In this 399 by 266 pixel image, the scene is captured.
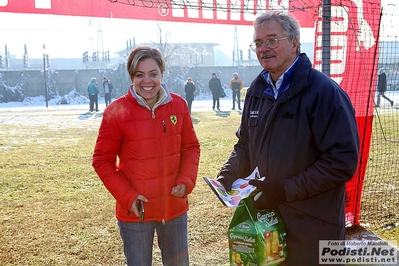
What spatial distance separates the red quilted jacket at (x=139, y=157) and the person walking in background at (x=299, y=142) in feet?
2.09

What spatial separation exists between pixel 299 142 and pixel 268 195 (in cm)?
31

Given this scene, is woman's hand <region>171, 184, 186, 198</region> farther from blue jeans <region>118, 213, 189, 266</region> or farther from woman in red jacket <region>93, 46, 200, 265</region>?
blue jeans <region>118, 213, 189, 266</region>

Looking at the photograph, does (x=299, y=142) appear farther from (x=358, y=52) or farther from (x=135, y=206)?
(x=358, y=52)

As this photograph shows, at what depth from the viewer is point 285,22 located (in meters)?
2.08

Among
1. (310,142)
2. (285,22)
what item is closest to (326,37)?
(285,22)

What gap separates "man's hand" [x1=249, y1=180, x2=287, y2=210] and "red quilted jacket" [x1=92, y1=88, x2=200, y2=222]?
67 centimetres

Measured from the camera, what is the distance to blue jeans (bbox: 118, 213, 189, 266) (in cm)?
250

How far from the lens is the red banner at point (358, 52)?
12.7ft

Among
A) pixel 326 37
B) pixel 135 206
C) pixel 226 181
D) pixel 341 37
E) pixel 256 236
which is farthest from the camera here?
pixel 341 37

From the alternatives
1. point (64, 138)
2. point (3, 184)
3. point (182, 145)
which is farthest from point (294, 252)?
point (64, 138)

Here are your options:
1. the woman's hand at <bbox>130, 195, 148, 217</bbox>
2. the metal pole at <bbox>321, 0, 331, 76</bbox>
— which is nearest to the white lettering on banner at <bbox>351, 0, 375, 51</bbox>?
the metal pole at <bbox>321, 0, 331, 76</bbox>

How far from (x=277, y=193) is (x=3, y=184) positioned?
5946mm

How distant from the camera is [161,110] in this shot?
8.33 ft

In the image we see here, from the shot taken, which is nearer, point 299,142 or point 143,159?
point 299,142
